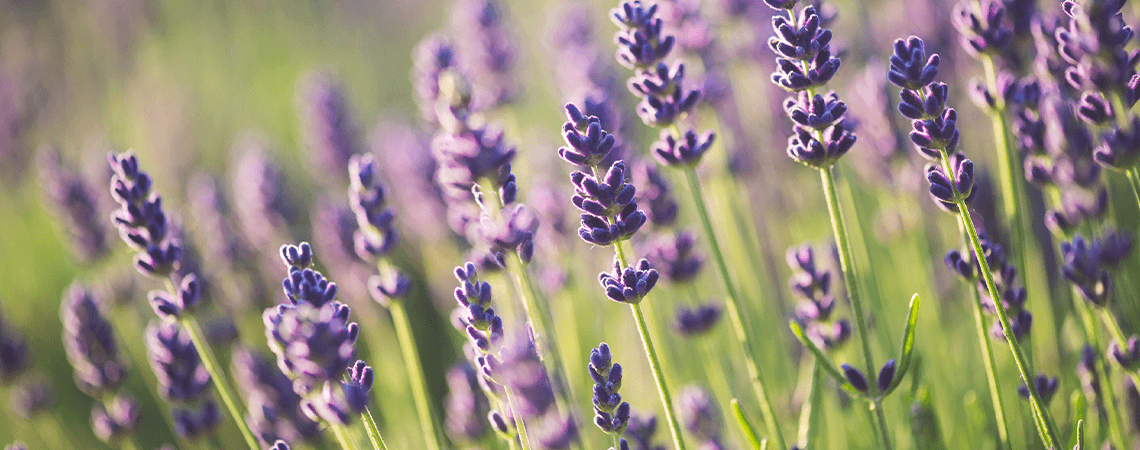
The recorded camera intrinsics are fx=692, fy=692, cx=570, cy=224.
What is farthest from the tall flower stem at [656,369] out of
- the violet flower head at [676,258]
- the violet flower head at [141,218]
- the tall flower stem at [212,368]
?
the violet flower head at [141,218]

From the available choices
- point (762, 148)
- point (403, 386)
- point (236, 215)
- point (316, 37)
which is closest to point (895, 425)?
point (762, 148)

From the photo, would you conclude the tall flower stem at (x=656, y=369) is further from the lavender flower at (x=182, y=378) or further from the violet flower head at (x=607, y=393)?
the lavender flower at (x=182, y=378)

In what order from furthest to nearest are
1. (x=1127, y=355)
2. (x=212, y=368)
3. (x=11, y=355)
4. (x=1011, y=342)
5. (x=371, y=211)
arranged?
(x=11, y=355)
(x=371, y=211)
(x=212, y=368)
(x=1127, y=355)
(x=1011, y=342)

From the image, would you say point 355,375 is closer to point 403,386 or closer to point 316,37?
point 403,386

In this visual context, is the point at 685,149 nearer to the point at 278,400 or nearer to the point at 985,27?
the point at 985,27

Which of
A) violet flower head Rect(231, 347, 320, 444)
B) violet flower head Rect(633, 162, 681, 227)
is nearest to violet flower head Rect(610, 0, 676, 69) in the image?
violet flower head Rect(633, 162, 681, 227)

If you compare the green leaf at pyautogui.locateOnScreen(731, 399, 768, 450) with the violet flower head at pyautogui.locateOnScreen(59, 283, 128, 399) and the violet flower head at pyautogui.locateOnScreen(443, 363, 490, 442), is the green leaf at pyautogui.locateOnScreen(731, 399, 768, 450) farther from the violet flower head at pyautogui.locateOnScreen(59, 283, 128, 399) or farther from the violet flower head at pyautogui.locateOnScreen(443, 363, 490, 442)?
the violet flower head at pyautogui.locateOnScreen(59, 283, 128, 399)

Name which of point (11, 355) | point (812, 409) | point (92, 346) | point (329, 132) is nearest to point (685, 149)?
point (812, 409)
